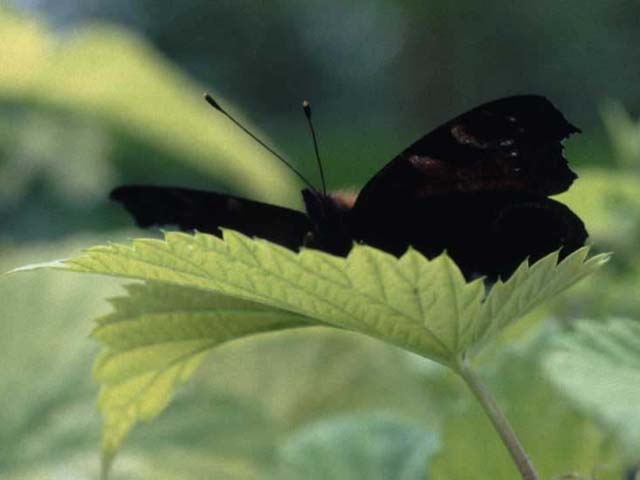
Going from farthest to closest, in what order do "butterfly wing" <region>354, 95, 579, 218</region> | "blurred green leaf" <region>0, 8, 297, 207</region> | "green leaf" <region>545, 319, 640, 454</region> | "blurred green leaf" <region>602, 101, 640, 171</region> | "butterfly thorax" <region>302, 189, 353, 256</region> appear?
"blurred green leaf" <region>0, 8, 297, 207</region>, "blurred green leaf" <region>602, 101, 640, 171</region>, "butterfly thorax" <region>302, 189, 353, 256</region>, "butterfly wing" <region>354, 95, 579, 218</region>, "green leaf" <region>545, 319, 640, 454</region>

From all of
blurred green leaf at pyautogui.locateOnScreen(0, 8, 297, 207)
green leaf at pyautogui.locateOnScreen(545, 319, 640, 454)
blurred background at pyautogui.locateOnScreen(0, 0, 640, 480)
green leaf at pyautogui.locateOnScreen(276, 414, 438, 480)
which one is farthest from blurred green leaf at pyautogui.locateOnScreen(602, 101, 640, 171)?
blurred green leaf at pyautogui.locateOnScreen(0, 8, 297, 207)

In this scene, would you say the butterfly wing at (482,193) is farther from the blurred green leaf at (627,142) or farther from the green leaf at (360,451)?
the blurred green leaf at (627,142)

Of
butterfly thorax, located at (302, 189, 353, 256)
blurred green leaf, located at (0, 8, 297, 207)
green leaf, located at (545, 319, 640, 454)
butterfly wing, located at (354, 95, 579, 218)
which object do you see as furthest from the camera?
blurred green leaf, located at (0, 8, 297, 207)

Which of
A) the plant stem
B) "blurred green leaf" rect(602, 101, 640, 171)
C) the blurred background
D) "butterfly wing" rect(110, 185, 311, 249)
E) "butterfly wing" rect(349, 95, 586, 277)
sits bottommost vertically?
the blurred background

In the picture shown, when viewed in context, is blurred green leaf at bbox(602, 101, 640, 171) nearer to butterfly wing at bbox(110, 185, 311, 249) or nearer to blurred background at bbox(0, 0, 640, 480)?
blurred background at bbox(0, 0, 640, 480)

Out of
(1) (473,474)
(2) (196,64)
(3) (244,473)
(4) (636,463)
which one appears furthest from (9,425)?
(2) (196,64)

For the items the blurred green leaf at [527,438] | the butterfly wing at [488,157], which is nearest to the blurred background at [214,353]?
the blurred green leaf at [527,438]

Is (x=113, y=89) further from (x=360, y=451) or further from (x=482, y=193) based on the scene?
(x=482, y=193)
